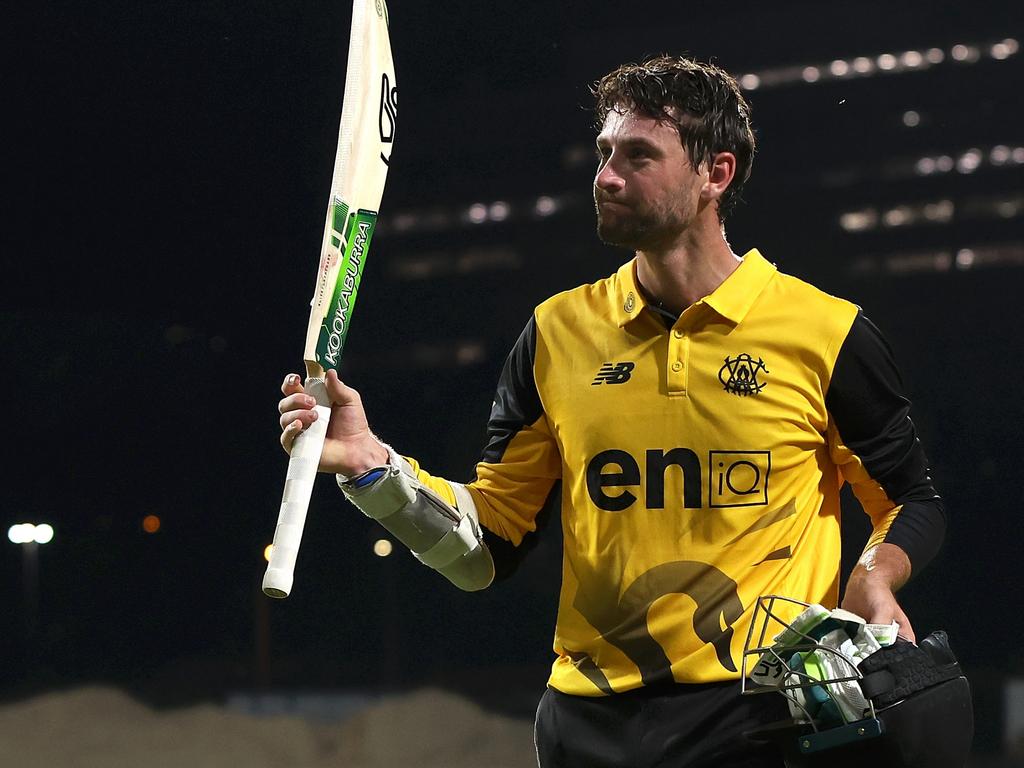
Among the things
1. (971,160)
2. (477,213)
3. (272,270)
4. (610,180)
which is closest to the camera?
(610,180)

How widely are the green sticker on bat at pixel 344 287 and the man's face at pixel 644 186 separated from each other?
Answer: 243 millimetres

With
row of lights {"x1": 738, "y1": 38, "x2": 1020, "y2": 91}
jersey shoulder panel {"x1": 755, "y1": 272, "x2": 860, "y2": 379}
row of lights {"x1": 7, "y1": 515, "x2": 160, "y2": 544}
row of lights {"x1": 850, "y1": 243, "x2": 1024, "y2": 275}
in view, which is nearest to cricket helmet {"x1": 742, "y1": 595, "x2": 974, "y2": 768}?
jersey shoulder panel {"x1": 755, "y1": 272, "x2": 860, "y2": 379}

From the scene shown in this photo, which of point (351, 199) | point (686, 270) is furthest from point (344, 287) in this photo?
point (686, 270)

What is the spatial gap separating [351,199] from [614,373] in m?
0.32

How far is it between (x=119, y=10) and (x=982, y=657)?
250 centimetres

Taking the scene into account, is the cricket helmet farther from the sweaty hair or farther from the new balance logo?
the sweaty hair

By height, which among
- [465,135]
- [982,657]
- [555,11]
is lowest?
[982,657]

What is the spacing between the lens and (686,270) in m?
1.42

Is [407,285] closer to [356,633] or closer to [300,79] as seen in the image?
[300,79]

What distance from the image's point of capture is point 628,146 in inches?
55.0

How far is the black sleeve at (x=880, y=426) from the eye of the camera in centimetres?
136

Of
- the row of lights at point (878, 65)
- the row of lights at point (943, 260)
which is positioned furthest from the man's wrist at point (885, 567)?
the row of lights at point (878, 65)

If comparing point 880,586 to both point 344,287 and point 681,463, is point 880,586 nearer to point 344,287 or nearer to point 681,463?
point 681,463

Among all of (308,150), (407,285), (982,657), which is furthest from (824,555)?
(308,150)
